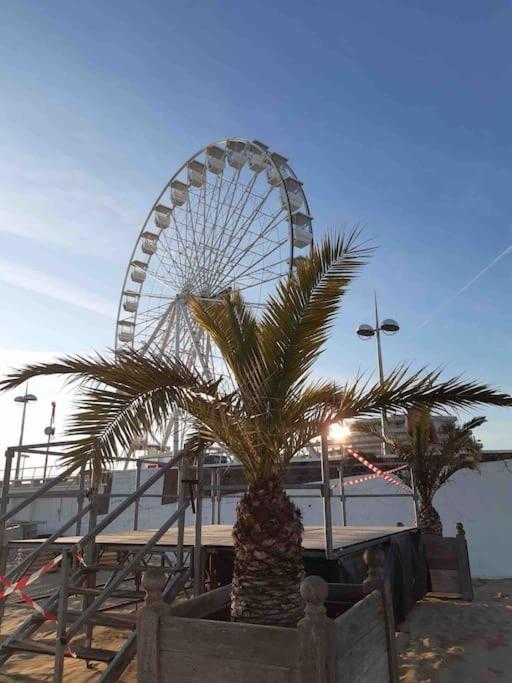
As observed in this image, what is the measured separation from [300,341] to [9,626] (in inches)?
292

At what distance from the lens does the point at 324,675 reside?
2723 mm

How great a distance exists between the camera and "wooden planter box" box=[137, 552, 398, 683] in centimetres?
279

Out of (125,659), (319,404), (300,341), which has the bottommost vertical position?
(125,659)

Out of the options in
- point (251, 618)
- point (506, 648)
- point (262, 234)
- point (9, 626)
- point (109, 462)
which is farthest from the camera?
point (262, 234)

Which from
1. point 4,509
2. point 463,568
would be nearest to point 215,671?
point 4,509

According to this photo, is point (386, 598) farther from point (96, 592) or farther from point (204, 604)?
point (96, 592)

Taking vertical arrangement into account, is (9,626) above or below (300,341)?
below

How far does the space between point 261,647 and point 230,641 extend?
20 cm

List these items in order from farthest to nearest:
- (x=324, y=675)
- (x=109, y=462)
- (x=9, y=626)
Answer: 1. (x=9, y=626)
2. (x=109, y=462)
3. (x=324, y=675)

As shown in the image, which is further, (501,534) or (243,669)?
(501,534)

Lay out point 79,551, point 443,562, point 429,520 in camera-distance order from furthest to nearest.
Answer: point 429,520, point 443,562, point 79,551

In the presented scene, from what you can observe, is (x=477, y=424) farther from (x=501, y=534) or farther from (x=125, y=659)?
(x=125, y=659)

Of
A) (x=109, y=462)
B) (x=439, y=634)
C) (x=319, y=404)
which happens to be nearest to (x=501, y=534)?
(x=439, y=634)

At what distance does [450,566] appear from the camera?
9898mm
